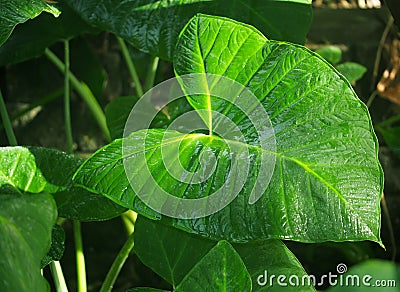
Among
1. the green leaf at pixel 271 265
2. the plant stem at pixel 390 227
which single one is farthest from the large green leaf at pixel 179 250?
the plant stem at pixel 390 227

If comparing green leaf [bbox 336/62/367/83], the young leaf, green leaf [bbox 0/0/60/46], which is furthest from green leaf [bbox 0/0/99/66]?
the young leaf

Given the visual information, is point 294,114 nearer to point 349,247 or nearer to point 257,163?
point 257,163

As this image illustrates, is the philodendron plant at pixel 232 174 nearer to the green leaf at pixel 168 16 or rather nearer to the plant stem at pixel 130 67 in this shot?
the green leaf at pixel 168 16

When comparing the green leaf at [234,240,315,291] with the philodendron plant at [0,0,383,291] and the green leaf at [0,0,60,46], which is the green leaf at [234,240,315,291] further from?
the green leaf at [0,0,60,46]

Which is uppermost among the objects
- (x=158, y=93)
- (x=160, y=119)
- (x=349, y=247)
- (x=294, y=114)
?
(x=294, y=114)

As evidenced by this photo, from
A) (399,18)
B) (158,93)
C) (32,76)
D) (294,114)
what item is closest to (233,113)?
(294,114)

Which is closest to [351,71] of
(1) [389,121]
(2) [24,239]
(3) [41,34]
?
(1) [389,121]

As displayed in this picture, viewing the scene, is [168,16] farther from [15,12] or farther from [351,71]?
[351,71]
